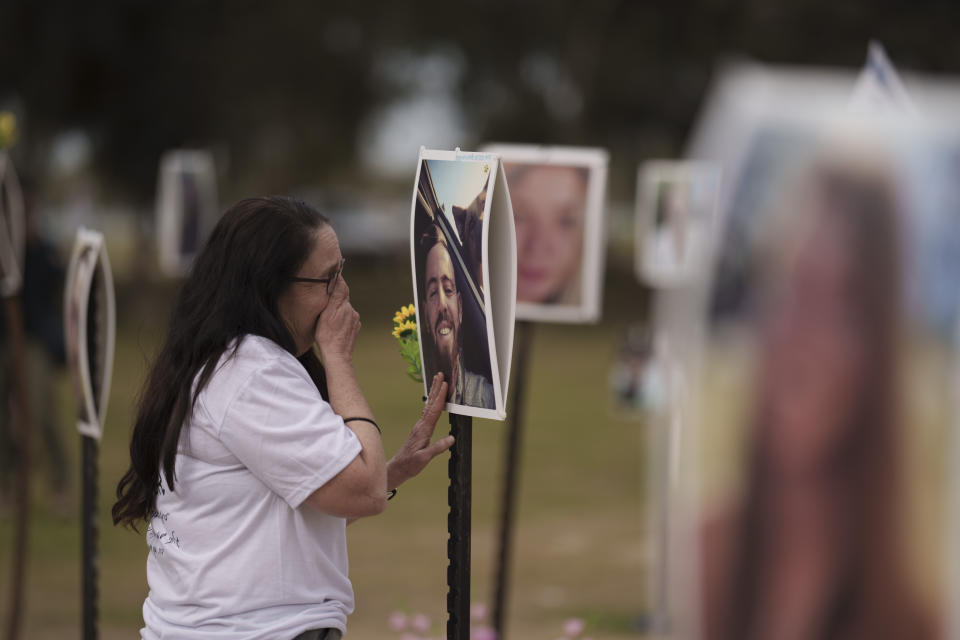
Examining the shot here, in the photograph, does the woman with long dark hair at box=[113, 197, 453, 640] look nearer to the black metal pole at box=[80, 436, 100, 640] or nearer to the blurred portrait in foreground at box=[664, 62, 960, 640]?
the blurred portrait in foreground at box=[664, 62, 960, 640]

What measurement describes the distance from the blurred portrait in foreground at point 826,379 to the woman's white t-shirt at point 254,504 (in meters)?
0.95

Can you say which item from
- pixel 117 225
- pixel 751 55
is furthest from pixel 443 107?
pixel 117 225

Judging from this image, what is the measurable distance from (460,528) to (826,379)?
1216 mm

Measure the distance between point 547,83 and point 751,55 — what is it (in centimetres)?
480

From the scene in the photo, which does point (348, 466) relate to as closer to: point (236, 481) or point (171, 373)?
point (236, 481)

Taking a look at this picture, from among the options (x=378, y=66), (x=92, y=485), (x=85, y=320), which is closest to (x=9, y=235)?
(x=85, y=320)

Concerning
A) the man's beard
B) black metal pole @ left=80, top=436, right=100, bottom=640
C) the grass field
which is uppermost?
the man's beard

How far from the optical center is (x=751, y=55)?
73.0 feet

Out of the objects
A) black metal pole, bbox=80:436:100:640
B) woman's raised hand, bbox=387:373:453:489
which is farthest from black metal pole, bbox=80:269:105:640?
woman's raised hand, bbox=387:373:453:489

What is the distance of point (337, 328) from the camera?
239 cm

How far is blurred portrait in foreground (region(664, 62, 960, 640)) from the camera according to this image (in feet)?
4.44

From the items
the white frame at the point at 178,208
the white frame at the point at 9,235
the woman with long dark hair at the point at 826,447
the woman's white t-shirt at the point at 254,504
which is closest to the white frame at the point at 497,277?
the woman's white t-shirt at the point at 254,504

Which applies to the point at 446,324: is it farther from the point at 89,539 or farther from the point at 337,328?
the point at 89,539

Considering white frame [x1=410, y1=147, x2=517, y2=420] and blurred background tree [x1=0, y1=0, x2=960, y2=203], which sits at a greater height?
blurred background tree [x1=0, y1=0, x2=960, y2=203]
